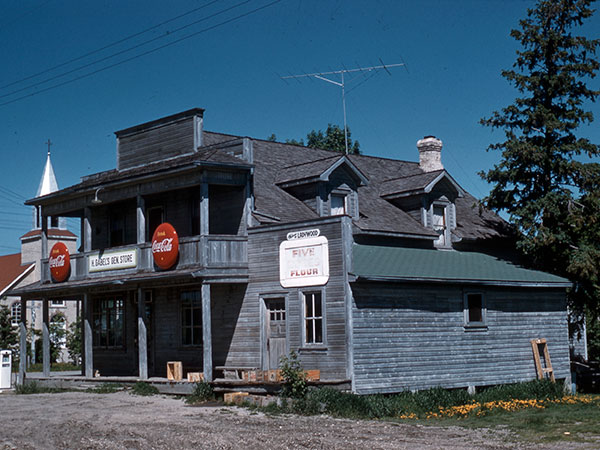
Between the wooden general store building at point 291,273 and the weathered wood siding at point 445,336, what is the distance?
0.05 m

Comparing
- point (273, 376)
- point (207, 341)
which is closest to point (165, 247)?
point (207, 341)

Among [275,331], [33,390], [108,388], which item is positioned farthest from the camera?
[33,390]

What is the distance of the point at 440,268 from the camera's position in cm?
2675

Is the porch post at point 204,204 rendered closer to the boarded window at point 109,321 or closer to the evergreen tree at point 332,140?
the boarded window at point 109,321

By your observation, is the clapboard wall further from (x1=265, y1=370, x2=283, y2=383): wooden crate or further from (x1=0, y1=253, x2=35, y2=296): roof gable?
(x1=0, y1=253, x2=35, y2=296): roof gable

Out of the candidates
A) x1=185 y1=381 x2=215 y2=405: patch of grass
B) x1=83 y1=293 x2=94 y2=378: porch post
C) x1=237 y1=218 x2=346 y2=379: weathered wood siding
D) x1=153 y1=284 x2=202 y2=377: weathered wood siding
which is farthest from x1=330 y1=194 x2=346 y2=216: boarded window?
x1=83 y1=293 x2=94 y2=378: porch post

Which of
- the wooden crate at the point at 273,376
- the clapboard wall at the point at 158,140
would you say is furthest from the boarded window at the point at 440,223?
the wooden crate at the point at 273,376

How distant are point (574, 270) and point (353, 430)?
1342 cm

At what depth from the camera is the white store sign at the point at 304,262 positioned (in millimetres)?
24062

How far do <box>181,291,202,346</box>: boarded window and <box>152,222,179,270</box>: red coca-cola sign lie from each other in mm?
2359

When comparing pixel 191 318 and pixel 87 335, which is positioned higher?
pixel 191 318

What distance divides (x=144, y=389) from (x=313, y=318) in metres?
6.14

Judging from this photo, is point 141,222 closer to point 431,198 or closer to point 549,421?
point 431,198

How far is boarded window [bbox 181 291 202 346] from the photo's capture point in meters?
28.9
